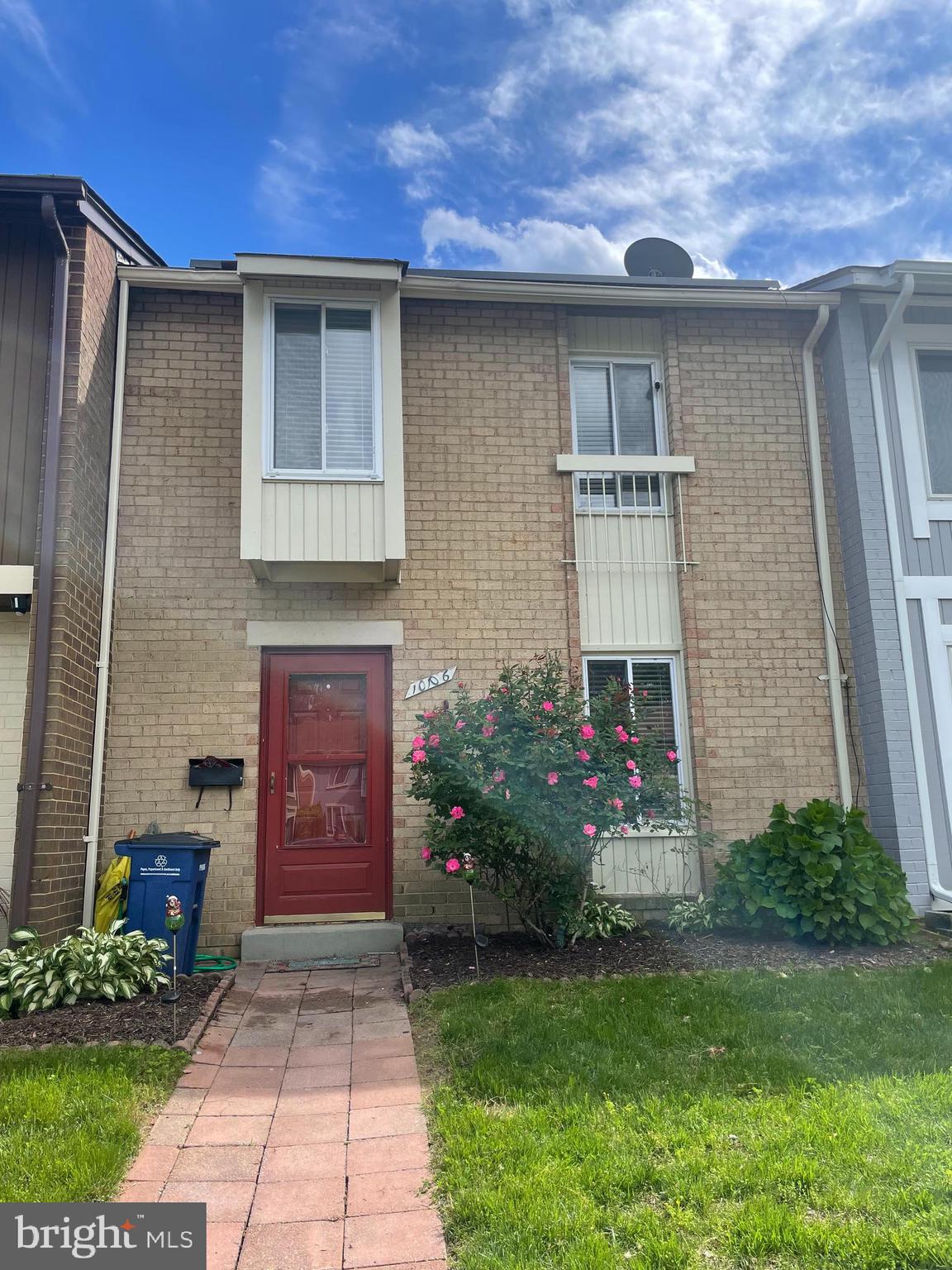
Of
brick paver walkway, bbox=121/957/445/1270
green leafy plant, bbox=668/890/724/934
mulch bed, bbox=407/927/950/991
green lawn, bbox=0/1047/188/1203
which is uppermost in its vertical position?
green leafy plant, bbox=668/890/724/934

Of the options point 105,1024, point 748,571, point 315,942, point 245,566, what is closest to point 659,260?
point 748,571

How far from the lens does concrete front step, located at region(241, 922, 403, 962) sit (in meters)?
6.96

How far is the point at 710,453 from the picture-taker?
27.9 ft

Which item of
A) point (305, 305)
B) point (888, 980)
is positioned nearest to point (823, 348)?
point (305, 305)

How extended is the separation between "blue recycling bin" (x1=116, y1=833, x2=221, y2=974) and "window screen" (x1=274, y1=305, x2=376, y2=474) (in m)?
3.26

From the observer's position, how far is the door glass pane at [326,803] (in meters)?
7.60

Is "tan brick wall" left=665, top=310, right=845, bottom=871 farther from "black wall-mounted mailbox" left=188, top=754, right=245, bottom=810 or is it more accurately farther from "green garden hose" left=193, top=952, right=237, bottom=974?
"green garden hose" left=193, top=952, right=237, bottom=974

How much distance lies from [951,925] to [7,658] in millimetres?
7804

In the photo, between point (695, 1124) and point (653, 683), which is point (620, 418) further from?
point (695, 1124)

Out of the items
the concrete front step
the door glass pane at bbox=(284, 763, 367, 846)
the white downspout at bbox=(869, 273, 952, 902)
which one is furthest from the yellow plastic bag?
the white downspout at bbox=(869, 273, 952, 902)

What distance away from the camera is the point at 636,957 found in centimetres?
634

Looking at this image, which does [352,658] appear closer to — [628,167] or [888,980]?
[888,980]

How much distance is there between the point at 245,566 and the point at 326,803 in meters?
2.20

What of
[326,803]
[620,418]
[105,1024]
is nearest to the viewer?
[105,1024]
